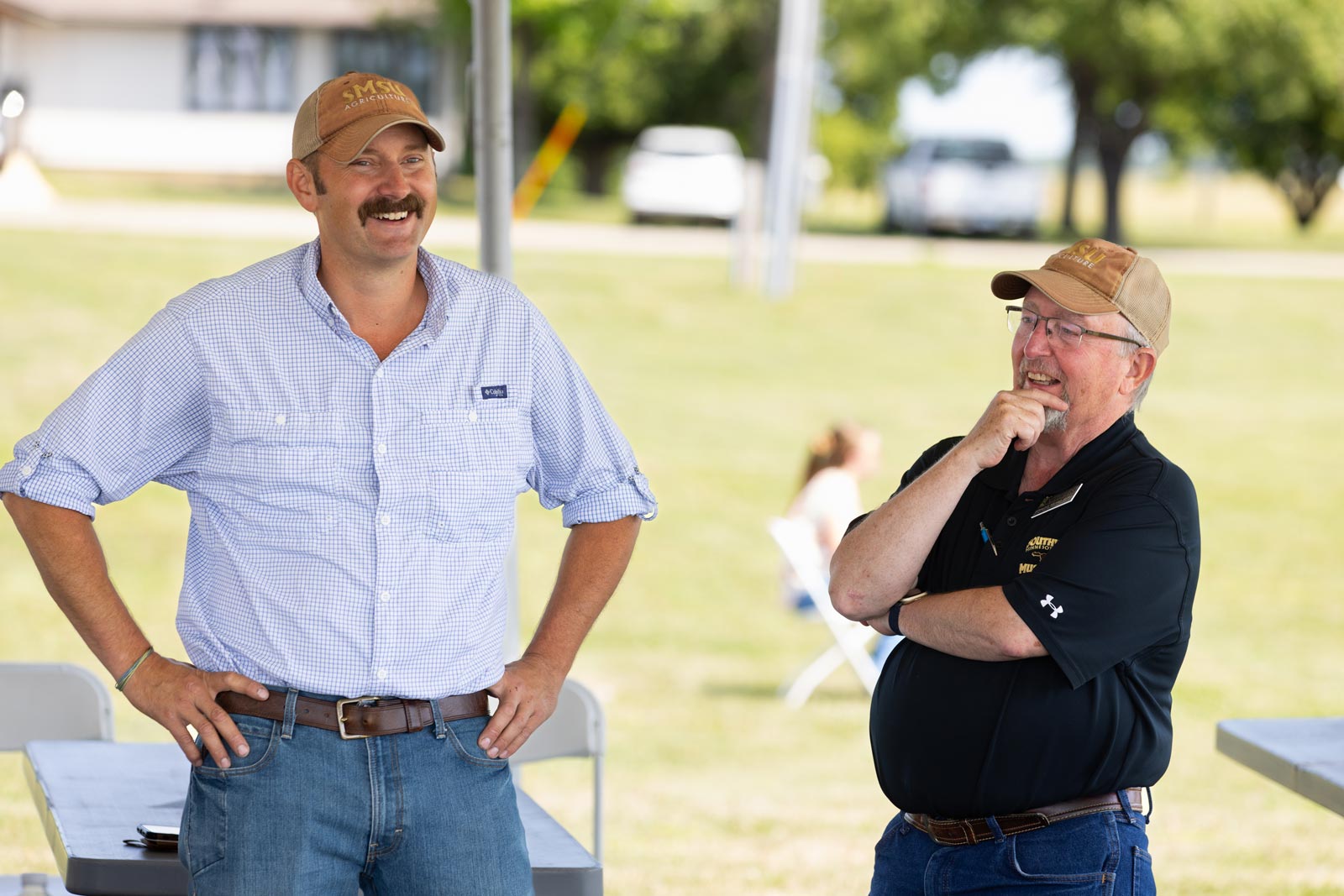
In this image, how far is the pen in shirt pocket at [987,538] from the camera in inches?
107

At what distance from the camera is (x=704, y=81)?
3656cm

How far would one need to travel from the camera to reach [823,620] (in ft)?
28.3

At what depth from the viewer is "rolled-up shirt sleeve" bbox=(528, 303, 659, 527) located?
8.52 ft

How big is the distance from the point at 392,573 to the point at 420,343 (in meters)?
0.35

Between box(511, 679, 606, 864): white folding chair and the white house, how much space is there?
25.9 feet

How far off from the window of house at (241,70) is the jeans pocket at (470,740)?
1205cm

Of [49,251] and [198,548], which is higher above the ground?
[198,548]

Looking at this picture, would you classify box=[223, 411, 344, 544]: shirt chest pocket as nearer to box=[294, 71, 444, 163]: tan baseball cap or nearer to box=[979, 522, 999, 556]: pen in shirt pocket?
box=[294, 71, 444, 163]: tan baseball cap

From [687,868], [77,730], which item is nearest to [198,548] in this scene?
[77,730]

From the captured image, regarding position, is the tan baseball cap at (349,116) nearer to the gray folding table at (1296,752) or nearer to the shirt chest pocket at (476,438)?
the shirt chest pocket at (476,438)

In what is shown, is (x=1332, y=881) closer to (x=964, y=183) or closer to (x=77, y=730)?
(x=77, y=730)

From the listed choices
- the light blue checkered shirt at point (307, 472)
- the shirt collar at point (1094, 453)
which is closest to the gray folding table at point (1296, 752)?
the shirt collar at point (1094, 453)

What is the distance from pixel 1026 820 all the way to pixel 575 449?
936 millimetres

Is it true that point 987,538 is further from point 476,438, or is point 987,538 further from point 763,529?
point 763,529
